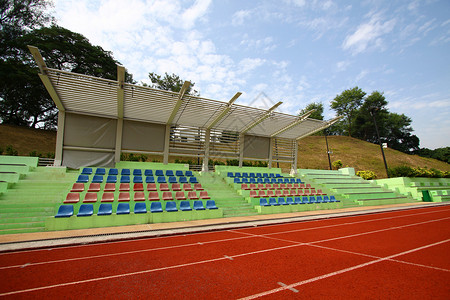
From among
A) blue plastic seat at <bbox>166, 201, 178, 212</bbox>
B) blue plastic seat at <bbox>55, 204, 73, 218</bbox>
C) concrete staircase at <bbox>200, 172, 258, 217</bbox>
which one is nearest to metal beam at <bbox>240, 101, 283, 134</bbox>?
concrete staircase at <bbox>200, 172, 258, 217</bbox>

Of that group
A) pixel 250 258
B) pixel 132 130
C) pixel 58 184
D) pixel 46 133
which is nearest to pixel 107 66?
pixel 46 133

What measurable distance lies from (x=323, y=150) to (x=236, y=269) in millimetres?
50258

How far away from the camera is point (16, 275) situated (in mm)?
4211

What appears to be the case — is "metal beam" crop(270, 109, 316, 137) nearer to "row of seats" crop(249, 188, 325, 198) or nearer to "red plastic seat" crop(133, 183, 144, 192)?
"row of seats" crop(249, 188, 325, 198)

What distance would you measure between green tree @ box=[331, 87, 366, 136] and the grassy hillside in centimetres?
1279

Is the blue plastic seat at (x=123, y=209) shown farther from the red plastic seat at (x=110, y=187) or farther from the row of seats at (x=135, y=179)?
the row of seats at (x=135, y=179)

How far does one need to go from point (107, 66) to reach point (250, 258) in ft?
121

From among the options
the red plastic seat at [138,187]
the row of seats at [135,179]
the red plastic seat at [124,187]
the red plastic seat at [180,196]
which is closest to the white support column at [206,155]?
the row of seats at [135,179]

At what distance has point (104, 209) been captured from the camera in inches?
355

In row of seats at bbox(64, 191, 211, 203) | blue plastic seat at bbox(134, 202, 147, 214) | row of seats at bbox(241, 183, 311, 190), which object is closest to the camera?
blue plastic seat at bbox(134, 202, 147, 214)

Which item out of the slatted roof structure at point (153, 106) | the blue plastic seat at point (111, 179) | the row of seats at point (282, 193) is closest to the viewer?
the blue plastic seat at point (111, 179)

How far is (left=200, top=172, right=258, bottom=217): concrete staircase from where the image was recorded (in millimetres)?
12102

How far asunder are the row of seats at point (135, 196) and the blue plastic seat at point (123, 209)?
65 centimetres

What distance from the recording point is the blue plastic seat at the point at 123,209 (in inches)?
357
